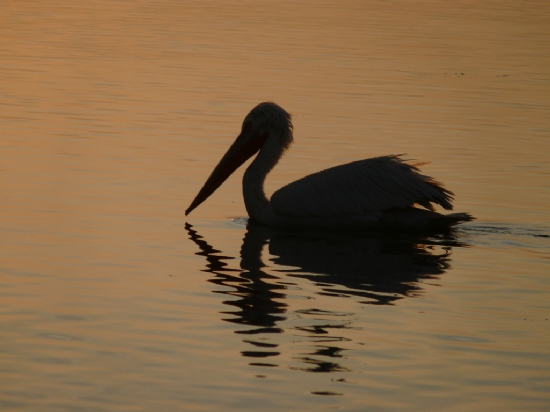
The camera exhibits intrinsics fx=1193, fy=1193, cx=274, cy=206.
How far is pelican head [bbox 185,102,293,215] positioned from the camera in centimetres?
977

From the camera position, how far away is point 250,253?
8.16m

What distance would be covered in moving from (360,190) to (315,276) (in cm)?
158

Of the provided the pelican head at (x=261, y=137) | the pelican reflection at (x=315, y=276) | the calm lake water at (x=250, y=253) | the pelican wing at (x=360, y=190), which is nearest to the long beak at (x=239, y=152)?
the pelican head at (x=261, y=137)

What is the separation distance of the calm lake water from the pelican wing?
232 millimetres

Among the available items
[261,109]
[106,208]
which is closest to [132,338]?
[106,208]

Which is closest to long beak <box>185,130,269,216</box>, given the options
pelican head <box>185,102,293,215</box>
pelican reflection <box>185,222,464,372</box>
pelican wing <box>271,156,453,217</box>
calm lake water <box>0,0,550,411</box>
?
pelican head <box>185,102,293,215</box>

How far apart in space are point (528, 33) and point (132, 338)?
2055 centimetres

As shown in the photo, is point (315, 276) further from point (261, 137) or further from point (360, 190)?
point (261, 137)

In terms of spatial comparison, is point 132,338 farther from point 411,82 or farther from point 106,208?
point 411,82

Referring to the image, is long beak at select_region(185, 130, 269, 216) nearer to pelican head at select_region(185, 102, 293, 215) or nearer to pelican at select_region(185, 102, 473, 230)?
pelican head at select_region(185, 102, 293, 215)

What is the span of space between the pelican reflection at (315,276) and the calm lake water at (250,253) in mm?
22

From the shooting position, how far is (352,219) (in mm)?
8906

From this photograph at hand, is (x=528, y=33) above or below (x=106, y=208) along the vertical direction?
above

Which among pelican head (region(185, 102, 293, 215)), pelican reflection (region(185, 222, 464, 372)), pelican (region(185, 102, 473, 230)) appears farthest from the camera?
pelican head (region(185, 102, 293, 215))
